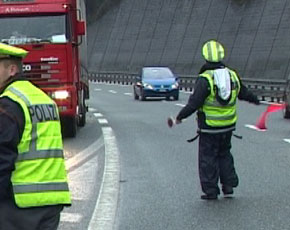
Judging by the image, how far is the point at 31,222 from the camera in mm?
3525

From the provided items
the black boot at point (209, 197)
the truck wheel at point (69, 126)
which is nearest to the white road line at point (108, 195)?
the black boot at point (209, 197)

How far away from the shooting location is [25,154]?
3.47 m

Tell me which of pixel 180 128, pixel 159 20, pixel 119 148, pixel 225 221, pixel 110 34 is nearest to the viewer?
pixel 225 221

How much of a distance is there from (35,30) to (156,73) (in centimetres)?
1797

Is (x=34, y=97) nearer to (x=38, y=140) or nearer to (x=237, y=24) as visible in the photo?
(x=38, y=140)

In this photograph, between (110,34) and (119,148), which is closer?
(119,148)

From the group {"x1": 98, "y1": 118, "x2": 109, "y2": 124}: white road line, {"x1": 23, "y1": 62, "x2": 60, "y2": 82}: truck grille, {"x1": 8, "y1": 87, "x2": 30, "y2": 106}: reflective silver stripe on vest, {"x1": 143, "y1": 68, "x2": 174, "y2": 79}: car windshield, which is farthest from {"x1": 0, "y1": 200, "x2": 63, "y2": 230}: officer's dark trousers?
{"x1": 143, "y1": 68, "x2": 174, "y2": 79}: car windshield

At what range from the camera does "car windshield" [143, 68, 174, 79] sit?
31.9 meters

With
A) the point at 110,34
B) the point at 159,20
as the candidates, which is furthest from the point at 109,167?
the point at 110,34

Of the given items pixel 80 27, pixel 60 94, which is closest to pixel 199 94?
pixel 60 94

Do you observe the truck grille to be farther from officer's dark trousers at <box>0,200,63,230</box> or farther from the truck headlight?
officer's dark trousers at <box>0,200,63,230</box>

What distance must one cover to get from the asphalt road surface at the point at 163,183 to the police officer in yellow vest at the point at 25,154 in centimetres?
319

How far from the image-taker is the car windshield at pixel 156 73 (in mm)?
31905

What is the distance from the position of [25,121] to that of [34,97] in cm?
17
